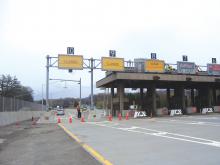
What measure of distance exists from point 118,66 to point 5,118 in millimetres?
18935

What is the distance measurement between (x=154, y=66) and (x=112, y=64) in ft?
20.3

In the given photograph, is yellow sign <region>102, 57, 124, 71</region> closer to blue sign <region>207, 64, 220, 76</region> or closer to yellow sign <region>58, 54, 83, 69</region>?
yellow sign <region>58, 54, 83, 69</region>

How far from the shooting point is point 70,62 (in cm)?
4462

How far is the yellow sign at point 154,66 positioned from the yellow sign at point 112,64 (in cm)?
371

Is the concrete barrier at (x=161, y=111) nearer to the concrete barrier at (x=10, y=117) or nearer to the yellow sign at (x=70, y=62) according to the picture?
the yellow sign at (x=70, y=62)

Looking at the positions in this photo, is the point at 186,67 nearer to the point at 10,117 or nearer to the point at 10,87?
the point at 10,117

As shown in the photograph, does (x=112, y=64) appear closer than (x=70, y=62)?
No

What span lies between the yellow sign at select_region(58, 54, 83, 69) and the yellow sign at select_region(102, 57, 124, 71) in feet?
10.1

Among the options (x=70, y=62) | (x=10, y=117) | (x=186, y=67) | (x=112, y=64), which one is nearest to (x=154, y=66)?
(x=186, y=67)

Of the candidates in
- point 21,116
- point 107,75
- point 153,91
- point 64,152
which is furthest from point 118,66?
point 64,152

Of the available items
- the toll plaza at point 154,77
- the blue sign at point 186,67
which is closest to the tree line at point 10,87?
the toll plaza at point 154,77

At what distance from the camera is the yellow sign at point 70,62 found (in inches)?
1742

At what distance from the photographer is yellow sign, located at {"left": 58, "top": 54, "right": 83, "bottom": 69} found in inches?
1742

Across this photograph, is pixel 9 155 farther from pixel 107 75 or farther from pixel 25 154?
pixel 107 75
